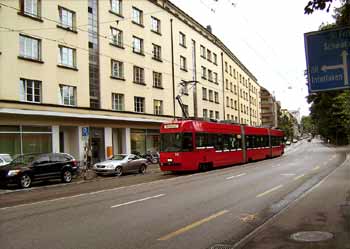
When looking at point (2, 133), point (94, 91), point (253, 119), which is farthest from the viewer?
point (253, 119)

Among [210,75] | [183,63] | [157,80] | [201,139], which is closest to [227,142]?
[201,139]

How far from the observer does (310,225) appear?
8.48 meters

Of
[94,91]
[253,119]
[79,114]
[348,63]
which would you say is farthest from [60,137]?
[253,119]

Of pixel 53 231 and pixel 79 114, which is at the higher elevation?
pixel 79 114

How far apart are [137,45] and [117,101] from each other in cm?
627

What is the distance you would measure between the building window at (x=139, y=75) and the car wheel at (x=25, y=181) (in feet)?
63.5

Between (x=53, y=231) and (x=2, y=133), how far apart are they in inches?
709

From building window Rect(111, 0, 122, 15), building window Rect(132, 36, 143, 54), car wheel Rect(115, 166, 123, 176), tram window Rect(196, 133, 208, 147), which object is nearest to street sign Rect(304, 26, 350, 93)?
tram window Rect(196, 133, 208, 147)

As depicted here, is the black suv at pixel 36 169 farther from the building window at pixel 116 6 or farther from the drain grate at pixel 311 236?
the building window at pixel 116 6

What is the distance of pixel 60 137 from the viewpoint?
30.1 meters

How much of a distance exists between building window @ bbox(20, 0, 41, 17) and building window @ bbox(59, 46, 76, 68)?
2.82m

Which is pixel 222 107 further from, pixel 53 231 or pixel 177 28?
pixel 53 231

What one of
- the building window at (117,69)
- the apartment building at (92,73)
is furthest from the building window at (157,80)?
the building window at (117,69)

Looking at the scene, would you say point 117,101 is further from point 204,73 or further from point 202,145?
point 204,73
